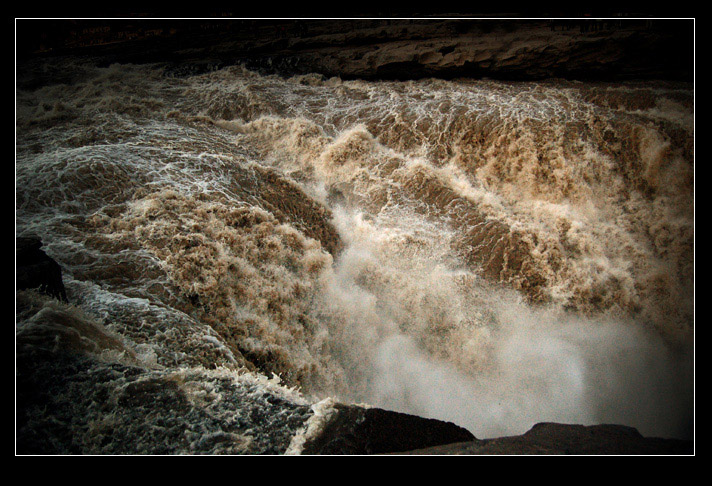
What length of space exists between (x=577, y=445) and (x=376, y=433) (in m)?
1.03

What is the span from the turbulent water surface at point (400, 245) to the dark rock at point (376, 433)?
2.21 feet

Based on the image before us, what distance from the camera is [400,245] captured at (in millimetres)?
4434

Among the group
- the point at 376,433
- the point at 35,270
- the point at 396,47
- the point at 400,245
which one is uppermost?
→ the point at 396,47

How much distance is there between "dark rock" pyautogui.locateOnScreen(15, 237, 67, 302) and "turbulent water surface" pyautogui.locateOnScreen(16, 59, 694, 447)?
0.38ft

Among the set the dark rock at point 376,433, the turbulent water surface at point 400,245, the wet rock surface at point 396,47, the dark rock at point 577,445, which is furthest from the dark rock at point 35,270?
the wet rock surface at point 396,47

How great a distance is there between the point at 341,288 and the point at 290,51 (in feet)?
15.1

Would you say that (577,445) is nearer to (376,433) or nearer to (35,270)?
(376,433)

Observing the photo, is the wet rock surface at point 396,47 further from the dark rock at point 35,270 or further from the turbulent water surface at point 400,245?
the dark rock at point 35,270

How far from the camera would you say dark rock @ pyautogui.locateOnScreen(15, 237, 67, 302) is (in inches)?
96.0

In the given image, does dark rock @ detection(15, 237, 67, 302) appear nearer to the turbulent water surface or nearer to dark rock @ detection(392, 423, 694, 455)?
the turbulent water surface

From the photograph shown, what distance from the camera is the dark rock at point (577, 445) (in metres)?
2.02

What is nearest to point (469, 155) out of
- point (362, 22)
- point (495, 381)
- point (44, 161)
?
point (495, 381)

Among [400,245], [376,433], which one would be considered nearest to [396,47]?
[400,245]

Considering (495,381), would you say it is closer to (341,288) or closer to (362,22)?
(341,288)
